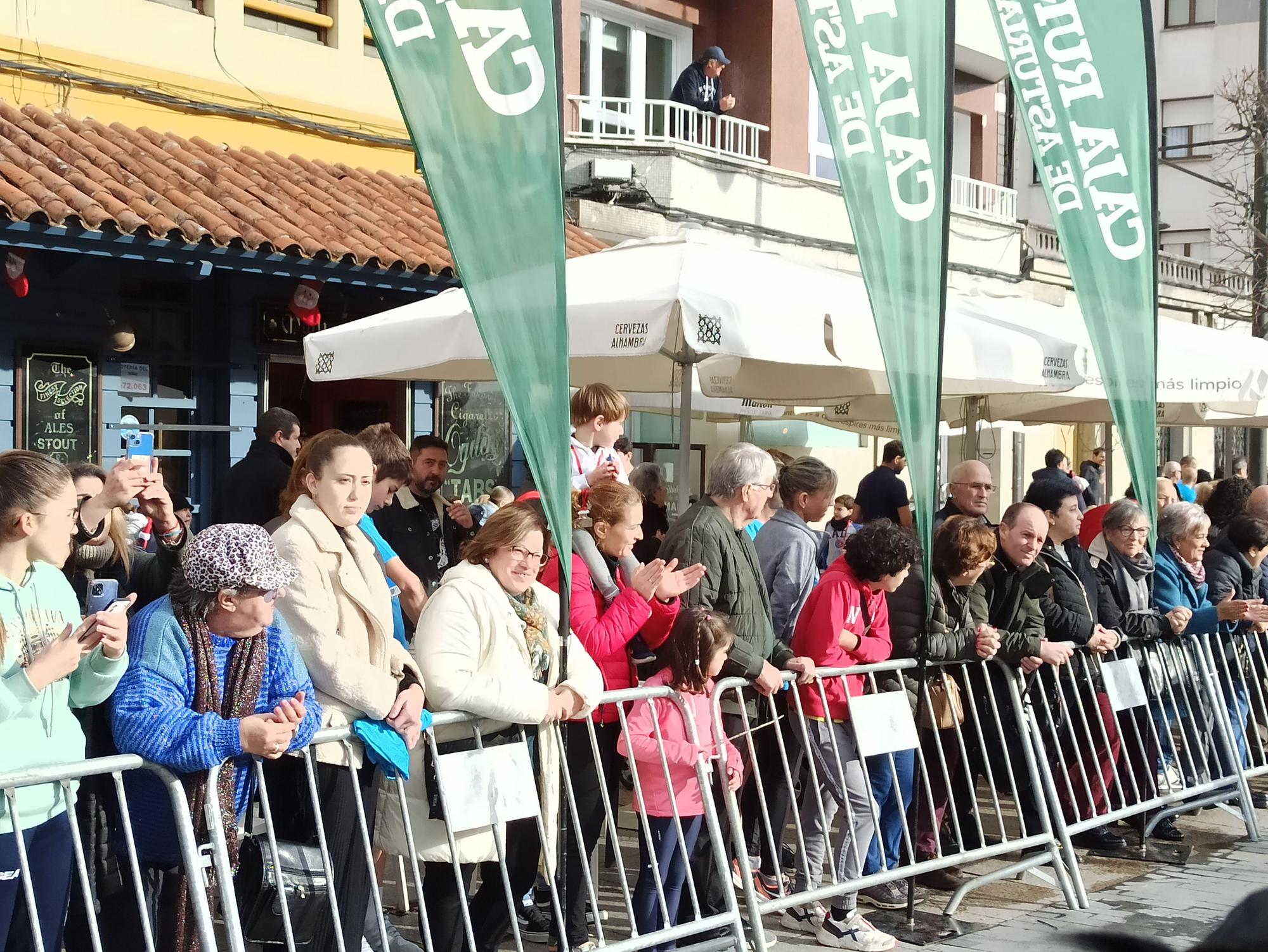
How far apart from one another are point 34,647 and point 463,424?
384 inches

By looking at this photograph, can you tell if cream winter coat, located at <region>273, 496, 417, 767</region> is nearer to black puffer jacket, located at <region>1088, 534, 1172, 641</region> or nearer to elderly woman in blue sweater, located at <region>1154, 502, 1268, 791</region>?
black puffer jacket, located at <region>1088, 534, 1172, 641</region>

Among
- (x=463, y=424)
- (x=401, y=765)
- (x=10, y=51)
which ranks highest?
(x=10, y=51)

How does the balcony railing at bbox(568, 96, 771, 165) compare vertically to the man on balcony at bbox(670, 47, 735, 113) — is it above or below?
below

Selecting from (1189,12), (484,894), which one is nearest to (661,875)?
(484,894)

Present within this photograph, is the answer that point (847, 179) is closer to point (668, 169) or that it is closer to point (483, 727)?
point (483, 727)

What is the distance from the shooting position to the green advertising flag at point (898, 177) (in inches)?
240

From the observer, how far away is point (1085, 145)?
298 inches

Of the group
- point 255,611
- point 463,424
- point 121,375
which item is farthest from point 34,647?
point 463,424

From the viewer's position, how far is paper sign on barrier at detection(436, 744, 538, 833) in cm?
474

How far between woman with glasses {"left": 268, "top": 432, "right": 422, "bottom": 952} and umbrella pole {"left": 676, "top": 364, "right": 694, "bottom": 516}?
299 centimetres

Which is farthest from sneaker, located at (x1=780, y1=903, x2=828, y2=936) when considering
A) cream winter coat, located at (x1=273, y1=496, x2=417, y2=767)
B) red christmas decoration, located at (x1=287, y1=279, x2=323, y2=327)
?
red christmas decoration, located at (x1=287, y1=279, x2=323, y2=327)

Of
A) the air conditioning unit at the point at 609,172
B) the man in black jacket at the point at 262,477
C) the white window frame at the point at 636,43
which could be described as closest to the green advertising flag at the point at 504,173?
the man in black jacket at the point at 262,477

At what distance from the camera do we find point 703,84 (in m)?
17.7

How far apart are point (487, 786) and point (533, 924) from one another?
4.43 feet
